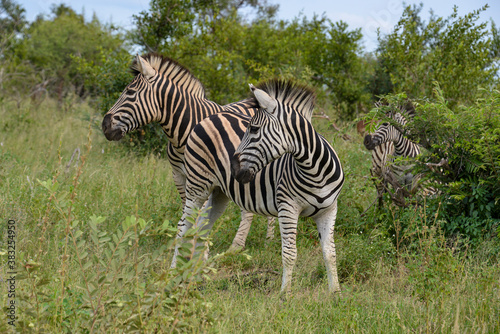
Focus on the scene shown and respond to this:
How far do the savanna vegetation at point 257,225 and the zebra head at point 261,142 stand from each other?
33.0 inches

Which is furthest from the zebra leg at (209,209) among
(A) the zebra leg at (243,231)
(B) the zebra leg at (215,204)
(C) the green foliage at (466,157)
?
(C) the green foliage at (466,157)

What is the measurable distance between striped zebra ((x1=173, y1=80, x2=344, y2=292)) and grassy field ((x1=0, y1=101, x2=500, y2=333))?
0.57m

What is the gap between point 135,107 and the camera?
5.80 m

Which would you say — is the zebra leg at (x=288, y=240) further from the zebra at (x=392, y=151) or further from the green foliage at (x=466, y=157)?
the zebra at (x=392, y=151)

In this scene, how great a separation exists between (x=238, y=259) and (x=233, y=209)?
1358mm

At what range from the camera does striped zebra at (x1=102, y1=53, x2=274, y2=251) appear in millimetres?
5812

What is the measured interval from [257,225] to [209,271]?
1.74m

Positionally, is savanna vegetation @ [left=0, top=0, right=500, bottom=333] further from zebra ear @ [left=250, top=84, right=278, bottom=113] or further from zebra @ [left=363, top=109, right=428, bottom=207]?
zebra ear @ [left=250, top=84, right=278, bottom=113]

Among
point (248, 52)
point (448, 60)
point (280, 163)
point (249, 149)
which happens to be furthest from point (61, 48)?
point (249, 149)

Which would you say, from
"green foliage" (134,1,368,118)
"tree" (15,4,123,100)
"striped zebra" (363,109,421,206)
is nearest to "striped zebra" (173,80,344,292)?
"striped zebra" (363,109,421,206)

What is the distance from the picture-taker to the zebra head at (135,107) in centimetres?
577

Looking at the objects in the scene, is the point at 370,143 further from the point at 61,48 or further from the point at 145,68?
the point at 61,48

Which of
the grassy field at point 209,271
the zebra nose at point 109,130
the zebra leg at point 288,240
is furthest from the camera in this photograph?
the zebra nose at point 109,130

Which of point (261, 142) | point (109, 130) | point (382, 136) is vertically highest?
point (382, 136)
